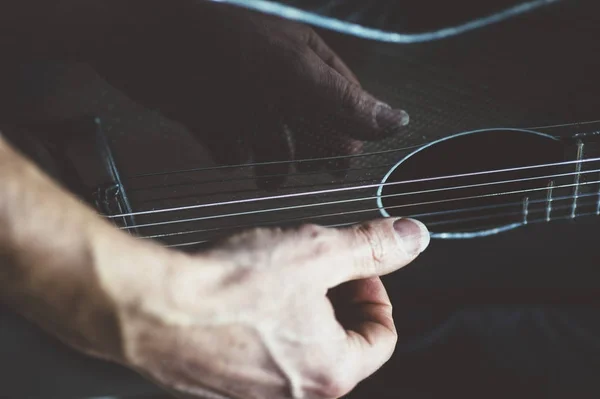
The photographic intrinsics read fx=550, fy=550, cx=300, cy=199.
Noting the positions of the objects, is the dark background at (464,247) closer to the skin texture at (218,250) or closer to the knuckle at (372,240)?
the skin texture at (218,250)

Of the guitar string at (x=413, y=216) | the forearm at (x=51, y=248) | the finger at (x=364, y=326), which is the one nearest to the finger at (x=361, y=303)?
the finger at (x=364, y=326)

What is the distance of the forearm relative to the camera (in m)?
0.42

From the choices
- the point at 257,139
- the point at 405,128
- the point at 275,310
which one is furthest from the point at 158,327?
the point at 405,128

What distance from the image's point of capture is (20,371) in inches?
35.2

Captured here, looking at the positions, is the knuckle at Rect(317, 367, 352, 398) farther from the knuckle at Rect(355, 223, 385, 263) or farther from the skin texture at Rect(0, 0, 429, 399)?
the knuckle at Rect(355, 223, 385, 263)

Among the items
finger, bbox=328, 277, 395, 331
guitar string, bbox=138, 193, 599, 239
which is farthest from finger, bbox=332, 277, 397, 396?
guitar string, bbox=138, 193, 599, 239

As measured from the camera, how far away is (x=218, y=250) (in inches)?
18.5

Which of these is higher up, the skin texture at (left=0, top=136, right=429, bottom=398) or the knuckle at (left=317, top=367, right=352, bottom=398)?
the skin texture at (left=0, top=136, right=429, bottom=398)

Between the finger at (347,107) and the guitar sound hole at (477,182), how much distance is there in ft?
0.22

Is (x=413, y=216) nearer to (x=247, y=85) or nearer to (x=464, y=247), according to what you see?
(x=464, y=247)

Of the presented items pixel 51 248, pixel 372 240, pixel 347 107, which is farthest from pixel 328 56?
pixel 51 248

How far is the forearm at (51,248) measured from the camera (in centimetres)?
42

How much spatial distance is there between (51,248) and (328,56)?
323 mm

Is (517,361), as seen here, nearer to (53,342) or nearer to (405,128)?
(405,128)
